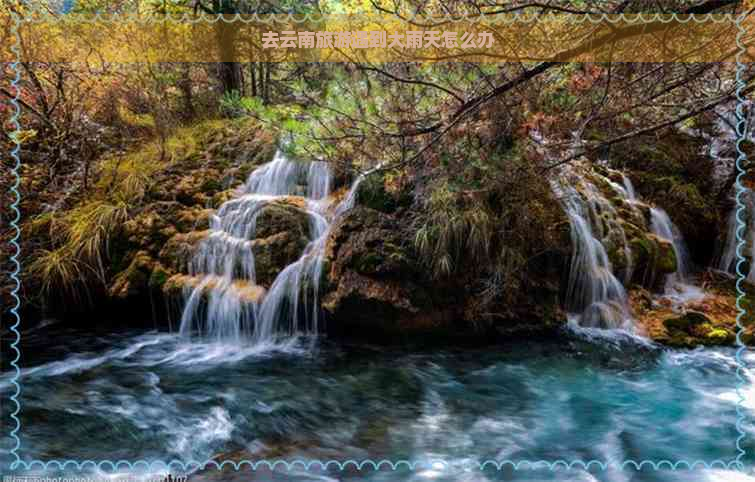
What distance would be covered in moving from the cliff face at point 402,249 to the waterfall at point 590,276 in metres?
0.07

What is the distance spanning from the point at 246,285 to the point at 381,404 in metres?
1.77

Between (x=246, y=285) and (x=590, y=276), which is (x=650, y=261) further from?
(x=246, y=285)

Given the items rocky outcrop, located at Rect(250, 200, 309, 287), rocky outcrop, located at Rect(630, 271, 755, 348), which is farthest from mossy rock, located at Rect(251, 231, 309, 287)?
rocky outcrop, located at Rect(630, 271, 755, 348)

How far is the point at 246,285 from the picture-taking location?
4141 millimetres

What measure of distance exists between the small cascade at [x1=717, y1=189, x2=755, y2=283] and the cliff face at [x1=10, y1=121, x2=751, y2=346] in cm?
11

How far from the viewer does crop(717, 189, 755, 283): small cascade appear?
14.9ft

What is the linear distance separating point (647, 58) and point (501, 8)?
2.39ft

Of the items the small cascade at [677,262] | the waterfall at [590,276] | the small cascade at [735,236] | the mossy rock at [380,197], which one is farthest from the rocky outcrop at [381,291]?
the small cascade at [735,236]

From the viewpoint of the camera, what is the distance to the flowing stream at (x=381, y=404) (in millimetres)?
2439

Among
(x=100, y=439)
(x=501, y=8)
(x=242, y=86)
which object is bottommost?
(x=100, y=439)

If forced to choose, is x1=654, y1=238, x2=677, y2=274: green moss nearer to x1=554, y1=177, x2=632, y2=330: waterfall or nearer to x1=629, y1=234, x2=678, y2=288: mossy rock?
x1=629, y1=234, x2=678, y2=288: mossy rock

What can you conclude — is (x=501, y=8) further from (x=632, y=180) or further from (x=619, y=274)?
(x=632, y=180)

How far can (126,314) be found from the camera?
433 centimetres

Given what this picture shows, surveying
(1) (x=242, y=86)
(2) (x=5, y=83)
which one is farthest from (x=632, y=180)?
(2) (x=5, y=83)
